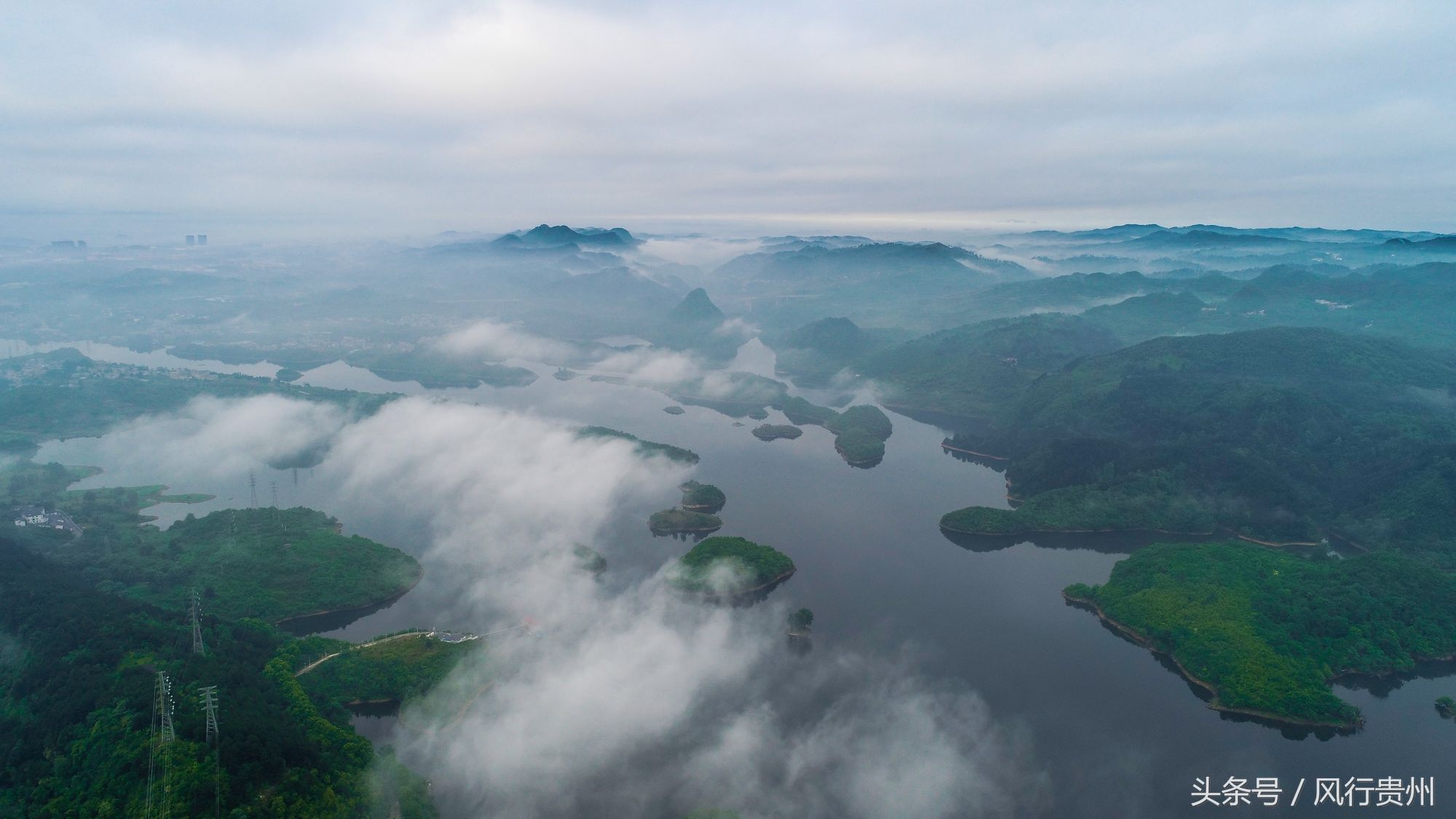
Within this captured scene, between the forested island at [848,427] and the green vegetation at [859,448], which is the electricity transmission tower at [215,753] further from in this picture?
the forested island at [848,427]

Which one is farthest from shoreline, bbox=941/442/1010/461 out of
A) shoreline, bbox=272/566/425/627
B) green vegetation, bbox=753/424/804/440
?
shoreline, bbox=272/566/425/627

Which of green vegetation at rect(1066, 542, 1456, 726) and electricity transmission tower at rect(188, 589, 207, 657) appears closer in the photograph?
electricity transmission tower at rect(188, 589, 207, 657)

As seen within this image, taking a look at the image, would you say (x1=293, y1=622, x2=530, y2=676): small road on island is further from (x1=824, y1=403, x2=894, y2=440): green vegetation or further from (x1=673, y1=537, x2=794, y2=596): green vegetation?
(x1=824, y1=403, x2=894, y2=440): green vegetation

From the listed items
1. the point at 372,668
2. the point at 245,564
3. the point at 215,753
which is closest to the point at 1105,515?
the point at 372,668

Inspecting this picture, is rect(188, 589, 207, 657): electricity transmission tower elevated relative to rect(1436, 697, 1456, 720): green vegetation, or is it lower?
elevated

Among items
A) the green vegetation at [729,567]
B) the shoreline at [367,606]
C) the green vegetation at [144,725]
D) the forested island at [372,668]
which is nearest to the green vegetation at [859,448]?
the green vegetation at [729,567]

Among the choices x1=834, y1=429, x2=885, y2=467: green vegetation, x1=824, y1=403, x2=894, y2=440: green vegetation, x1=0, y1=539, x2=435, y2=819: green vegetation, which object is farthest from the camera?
x1=824, y1=403, x2=894, y2=440: green vegetation
